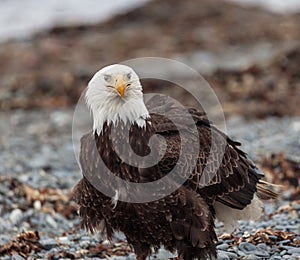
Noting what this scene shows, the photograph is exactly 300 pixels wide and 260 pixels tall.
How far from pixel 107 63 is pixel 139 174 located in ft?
40.6

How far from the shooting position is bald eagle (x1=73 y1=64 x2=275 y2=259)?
19.3 ft

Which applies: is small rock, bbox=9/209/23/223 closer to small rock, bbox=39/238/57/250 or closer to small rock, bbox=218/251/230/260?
small rock, bbox=39/238/57/250

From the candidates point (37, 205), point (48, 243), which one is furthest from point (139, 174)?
point (37, 205)

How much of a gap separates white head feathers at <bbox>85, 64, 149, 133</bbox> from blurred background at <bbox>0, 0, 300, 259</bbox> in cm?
175

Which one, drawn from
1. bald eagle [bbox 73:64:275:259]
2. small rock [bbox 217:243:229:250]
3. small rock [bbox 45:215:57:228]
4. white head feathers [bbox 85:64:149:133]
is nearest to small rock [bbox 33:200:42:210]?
small rock [bbox 45:215:57:228]

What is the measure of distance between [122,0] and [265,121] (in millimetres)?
16319

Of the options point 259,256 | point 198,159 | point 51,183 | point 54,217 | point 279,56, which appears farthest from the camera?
point 279,56

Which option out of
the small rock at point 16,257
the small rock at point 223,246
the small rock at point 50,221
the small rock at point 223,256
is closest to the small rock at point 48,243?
the small rock at point 16,257

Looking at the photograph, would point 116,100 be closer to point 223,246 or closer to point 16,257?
point 223,246

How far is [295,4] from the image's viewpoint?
2662cm

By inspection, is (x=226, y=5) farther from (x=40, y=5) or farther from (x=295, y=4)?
(x=40, y=5)

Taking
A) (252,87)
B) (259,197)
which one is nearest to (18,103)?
(252,87)

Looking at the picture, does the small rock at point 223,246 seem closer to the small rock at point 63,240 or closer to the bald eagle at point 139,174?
the bald eagle at point 139,174

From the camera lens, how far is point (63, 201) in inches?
355
